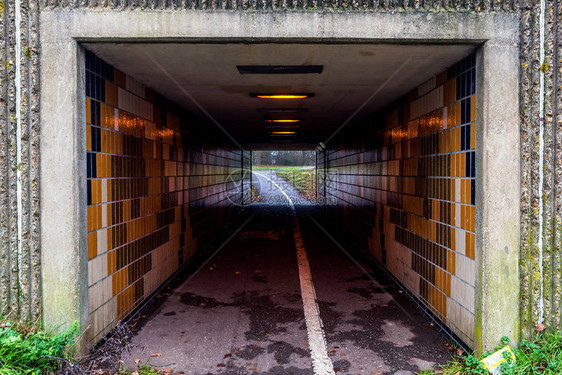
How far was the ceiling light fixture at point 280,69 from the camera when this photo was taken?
458 cm

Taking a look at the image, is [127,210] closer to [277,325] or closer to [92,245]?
[92,245]

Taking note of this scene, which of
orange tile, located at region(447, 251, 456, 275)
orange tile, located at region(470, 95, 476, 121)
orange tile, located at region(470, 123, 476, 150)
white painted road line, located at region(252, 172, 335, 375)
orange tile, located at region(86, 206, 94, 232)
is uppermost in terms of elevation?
orange tile, located at region(470, 95, 476, 121)

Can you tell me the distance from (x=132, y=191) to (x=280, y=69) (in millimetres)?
2367

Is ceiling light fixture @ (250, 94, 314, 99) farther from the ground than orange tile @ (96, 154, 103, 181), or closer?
farther from the ground

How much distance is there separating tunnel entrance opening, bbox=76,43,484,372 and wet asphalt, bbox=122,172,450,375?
0.04 m

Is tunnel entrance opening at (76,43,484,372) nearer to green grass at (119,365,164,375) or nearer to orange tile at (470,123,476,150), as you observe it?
orange tile at (470,123,476,150)

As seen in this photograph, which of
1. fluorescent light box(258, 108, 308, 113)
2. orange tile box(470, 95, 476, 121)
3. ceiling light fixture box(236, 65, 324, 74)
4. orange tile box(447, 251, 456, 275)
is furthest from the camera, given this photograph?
fluorescent light box(258, 108, 308, 113)

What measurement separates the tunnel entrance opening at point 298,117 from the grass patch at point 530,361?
0.88 ft

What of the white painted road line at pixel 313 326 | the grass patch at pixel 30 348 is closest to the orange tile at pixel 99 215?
the grass patch at pixel 30 348

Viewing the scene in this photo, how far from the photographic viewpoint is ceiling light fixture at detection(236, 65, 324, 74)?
180 inches

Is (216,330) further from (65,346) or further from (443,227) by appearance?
(443,227)

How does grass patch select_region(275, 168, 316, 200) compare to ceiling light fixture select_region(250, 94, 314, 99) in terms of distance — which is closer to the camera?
ceiling light fixture select_region(250, 94, 314, 99)

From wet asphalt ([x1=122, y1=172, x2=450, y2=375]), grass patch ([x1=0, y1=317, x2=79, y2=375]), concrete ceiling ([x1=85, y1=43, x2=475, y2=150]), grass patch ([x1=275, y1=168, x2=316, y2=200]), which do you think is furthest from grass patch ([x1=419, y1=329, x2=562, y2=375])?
grass patch ([x1=275, y1=168, x2=316, y2=200])

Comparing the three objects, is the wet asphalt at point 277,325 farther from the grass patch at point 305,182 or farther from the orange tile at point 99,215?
the grass patch at point 305,182
